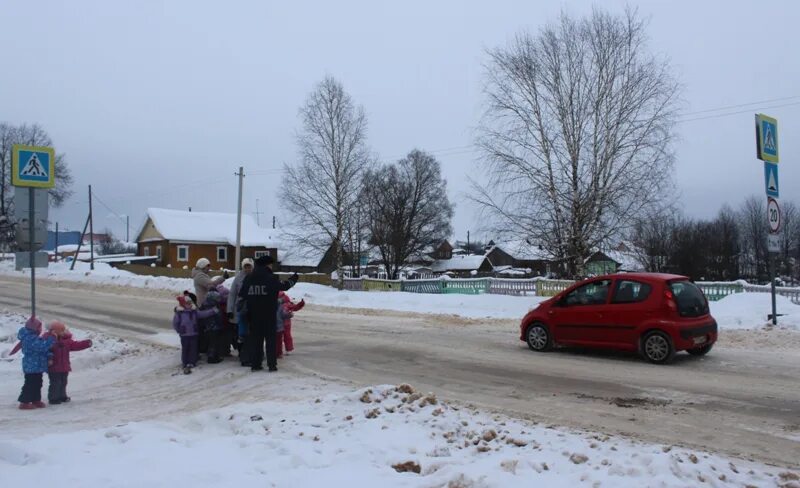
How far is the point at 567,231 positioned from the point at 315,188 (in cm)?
1633

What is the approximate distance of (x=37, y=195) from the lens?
387 inches

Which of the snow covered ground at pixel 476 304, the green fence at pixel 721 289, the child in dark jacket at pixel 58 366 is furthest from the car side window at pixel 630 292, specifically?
the green fence at pixel 721 289

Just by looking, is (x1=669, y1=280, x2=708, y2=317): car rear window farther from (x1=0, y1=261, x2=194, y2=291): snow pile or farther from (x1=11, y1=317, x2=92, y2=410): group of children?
(x1=0, y1=261, x2=194, y2=291): snow pile

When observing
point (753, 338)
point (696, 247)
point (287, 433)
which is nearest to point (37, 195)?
point (287, 433)

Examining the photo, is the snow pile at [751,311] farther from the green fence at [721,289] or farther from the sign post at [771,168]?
the green fence at [721,289]

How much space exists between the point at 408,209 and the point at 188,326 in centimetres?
5452

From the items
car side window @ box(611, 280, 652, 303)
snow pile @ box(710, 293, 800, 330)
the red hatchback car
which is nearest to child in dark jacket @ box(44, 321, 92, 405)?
the red hatchback car

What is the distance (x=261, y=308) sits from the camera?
8.85 meters

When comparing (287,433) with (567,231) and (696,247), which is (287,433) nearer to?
(567,231)

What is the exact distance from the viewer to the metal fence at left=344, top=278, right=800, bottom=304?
739 inches

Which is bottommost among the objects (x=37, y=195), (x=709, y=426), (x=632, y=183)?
(x=709, y=426)

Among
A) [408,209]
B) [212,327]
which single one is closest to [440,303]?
[212,327]

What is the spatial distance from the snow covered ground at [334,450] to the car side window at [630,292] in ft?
15.6

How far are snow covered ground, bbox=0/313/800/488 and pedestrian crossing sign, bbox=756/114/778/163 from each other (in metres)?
11.6
